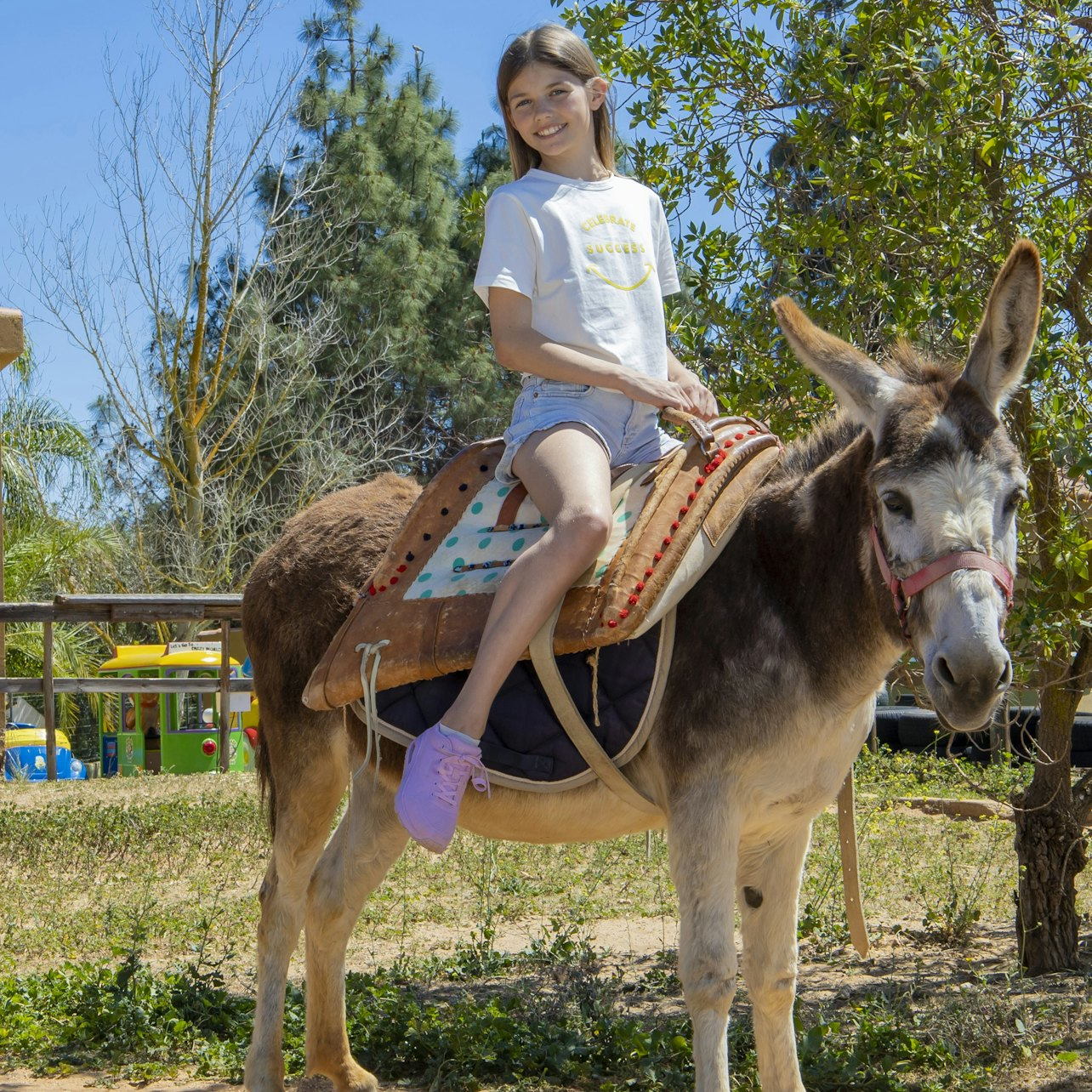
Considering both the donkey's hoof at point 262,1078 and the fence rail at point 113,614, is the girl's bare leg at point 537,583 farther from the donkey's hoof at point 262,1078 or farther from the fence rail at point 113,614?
the fence rail at point 113,614

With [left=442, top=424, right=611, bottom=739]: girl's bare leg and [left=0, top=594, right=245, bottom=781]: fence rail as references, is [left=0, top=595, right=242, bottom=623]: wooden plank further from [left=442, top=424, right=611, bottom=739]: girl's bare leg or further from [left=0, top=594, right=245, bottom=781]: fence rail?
[left=442, top=424, right=611, bottom=739]: girl's bare leg

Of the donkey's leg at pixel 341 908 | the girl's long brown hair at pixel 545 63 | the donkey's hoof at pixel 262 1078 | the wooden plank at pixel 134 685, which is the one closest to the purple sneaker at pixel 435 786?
the donkey's leg at pixel 341 908

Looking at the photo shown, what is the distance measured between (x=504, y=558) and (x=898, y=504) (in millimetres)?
1180

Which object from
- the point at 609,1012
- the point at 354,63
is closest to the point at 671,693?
the point at 609,1012

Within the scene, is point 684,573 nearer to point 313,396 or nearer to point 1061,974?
point 1061,974

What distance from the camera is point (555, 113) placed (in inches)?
134

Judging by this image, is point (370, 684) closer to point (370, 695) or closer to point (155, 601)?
point (370, 695)

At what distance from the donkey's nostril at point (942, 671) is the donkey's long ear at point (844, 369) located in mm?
612

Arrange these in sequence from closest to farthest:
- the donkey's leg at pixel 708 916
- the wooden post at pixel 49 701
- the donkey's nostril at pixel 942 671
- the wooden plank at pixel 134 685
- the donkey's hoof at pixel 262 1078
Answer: the donkey's nostril at pixel 942 671 → the donkey's leg at pixel 708 916 → the donkey's hoof at pixel 262 1078 → the wooden post at pixel 49 701 → the wooden plank at pixel 134 685

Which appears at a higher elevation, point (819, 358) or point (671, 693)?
point (819, 358)

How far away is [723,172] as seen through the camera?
16.5 ft

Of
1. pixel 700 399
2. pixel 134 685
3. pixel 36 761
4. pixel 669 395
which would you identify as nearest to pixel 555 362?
pixel 669 395

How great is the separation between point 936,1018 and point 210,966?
3.13m

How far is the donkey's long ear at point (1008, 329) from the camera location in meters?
2.71
